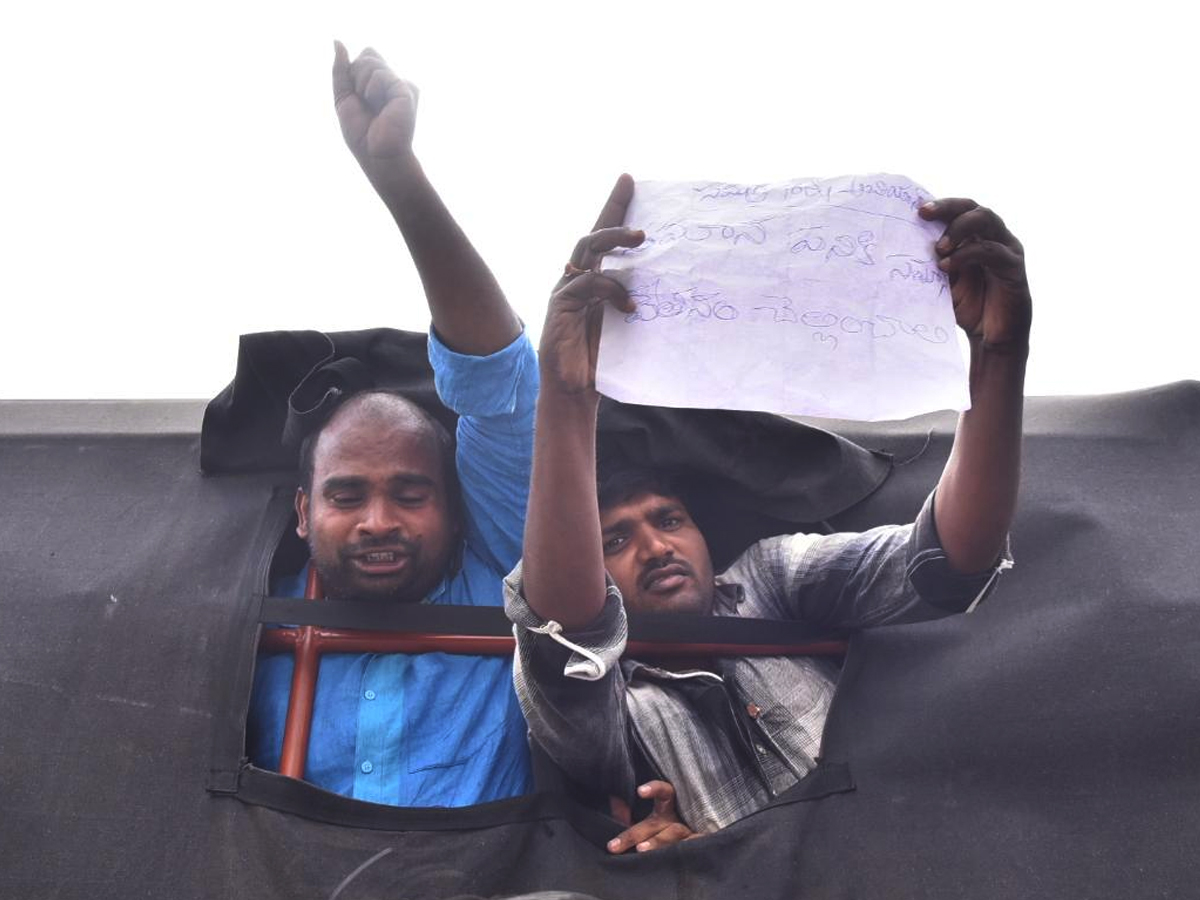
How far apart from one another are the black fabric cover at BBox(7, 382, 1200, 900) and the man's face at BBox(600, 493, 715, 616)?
0.84ft

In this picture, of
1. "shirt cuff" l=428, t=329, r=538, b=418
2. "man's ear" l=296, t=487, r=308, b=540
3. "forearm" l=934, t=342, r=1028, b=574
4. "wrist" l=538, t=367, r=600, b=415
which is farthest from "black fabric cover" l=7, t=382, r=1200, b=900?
"wrist" l=538, t=367, r=600, b=415

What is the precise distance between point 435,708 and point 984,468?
0.83 metres

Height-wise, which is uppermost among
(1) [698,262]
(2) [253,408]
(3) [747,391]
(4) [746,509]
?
(1) [698,262]

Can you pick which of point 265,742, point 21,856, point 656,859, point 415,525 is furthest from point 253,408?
point 656,859

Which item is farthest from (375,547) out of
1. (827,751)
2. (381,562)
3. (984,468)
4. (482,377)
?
(984,468)

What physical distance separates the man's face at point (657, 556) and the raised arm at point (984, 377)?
401 mm

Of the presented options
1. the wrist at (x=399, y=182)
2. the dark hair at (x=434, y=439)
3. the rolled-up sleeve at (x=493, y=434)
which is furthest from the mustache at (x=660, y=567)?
the wrist at (x=399, y=182)

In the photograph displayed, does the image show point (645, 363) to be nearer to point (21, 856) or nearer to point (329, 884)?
point (329, 884)

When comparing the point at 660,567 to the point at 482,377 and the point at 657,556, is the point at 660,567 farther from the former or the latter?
the point at 482,377

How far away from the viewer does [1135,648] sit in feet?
4.94

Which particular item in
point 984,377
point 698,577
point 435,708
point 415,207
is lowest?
point 435,708

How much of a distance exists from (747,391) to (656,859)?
23.1 inches

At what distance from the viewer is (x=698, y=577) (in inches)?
68.1

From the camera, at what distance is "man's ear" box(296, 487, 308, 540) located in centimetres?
182
